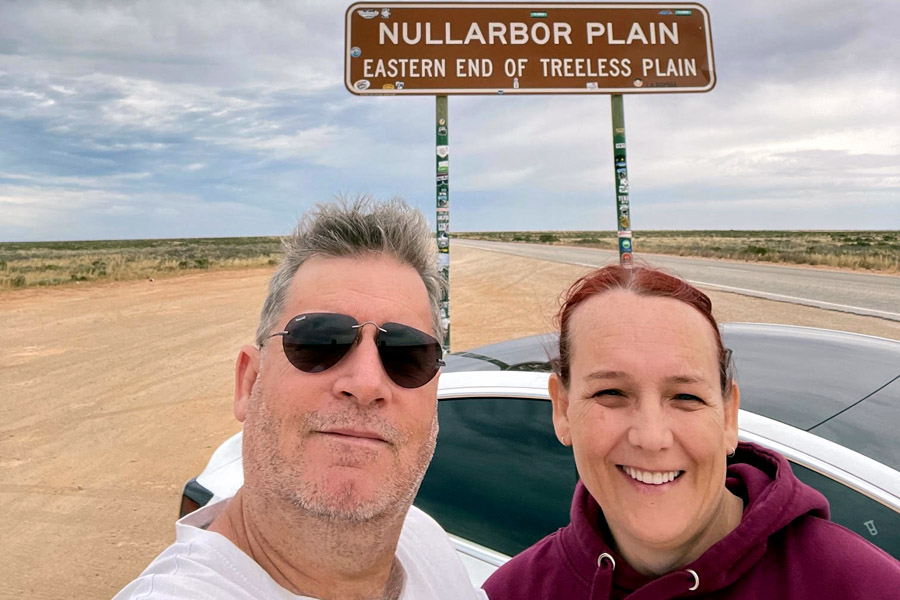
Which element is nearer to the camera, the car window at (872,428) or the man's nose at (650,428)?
the man's nose at (650,428)

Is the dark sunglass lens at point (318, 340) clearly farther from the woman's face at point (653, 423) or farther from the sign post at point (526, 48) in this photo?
the sign post at point (526, 48)

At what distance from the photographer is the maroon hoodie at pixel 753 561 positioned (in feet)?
3.72

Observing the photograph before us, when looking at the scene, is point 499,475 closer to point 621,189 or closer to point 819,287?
point 621,189

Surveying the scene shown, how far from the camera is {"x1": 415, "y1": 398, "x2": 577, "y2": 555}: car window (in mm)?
1927

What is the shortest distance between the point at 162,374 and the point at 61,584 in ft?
17.7

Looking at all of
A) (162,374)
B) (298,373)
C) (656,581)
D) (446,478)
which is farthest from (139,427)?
(656,581)

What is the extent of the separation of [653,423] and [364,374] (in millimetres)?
692

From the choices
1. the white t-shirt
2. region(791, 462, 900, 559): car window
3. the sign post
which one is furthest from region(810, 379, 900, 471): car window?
the sign post

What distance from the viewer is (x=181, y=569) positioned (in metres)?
1.23

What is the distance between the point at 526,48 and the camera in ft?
18.6

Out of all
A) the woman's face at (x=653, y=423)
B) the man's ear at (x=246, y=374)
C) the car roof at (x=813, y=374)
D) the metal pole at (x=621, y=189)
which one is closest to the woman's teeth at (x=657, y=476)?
the woman's face at (x=653, y=423)

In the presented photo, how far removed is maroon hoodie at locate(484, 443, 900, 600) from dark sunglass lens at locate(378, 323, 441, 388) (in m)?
0.53

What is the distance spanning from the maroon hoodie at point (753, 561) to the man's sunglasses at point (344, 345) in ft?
1.81

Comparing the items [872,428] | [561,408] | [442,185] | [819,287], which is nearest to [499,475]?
[561,408]
